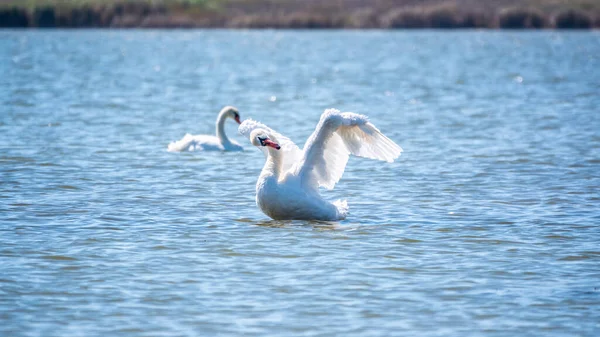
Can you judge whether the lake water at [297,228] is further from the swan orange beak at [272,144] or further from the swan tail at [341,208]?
the swan orange beak at [272,144]

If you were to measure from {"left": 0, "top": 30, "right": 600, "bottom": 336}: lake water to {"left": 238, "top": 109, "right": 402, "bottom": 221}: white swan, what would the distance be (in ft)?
0.86

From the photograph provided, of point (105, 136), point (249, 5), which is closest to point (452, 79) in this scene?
point (105, 136)

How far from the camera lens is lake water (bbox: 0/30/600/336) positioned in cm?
823

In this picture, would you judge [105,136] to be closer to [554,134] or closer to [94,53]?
[554,134]

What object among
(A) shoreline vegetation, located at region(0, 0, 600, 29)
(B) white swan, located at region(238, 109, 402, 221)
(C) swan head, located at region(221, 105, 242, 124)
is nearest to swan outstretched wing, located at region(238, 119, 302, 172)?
(B) white swan, located at region(238, 109, 402, 221)

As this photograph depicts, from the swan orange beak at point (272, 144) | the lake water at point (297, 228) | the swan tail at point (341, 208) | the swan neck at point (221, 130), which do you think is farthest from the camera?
the swan neck at point (221, 130)

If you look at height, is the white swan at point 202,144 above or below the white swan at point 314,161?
below

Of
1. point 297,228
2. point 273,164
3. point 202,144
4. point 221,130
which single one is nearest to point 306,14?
point 221,130

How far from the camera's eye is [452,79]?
38.1m

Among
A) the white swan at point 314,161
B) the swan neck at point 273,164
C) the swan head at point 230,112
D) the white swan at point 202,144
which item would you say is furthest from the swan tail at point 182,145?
the swan neck at point 273,164

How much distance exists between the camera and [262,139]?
39.8ft

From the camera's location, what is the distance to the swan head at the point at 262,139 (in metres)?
12.0

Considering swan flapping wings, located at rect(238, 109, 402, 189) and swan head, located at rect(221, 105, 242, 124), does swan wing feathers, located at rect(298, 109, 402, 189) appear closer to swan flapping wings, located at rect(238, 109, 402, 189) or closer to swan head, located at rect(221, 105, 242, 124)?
swan flapping wings, located at rect(238, 109, 402, 189)

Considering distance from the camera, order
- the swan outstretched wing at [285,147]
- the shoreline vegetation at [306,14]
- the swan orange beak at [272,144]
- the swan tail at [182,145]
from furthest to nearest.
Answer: the shoreline vegetation at [306,14], the swan tail at [182,145], the swan outstretched wing at [285,147], the swan orange beak at [272,144]
